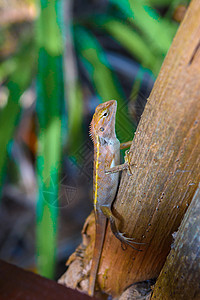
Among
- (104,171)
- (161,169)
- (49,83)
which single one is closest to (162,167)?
(161,169)

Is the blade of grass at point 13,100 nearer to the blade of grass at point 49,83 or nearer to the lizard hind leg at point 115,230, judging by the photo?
the blade of grass at point 49,83

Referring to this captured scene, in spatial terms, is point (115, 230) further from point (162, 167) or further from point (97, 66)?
point (97, 66)

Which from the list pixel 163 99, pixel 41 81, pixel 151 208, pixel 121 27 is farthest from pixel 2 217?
pixel 163 99

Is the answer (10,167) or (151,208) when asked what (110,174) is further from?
(10,167)

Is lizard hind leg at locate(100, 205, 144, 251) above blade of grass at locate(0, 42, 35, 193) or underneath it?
above

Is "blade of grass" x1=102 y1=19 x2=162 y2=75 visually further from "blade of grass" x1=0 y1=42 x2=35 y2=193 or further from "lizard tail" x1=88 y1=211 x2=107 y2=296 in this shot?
"lizard tail" x1=88 y1=211 x2=107 y2=296

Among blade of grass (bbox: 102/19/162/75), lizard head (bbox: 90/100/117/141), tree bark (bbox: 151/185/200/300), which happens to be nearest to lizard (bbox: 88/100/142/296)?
lizard head (bbox: 90/100/117/141)
